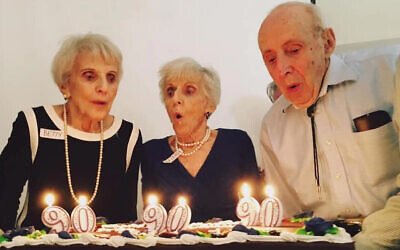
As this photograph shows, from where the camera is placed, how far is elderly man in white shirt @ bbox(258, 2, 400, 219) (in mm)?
1911

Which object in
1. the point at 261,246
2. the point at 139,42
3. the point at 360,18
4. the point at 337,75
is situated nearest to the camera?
the point at 261,246

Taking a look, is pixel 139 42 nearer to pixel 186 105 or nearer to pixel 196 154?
pixel 186 105

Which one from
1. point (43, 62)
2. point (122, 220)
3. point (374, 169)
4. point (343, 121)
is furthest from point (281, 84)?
point (43, 62)

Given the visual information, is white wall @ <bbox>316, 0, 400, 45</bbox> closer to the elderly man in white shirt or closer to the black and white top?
the elderly man in white shirt

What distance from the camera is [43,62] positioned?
2.29 m

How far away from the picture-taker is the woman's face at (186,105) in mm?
2043

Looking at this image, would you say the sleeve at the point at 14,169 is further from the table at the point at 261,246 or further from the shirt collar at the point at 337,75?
the shirt collar at the point at 337,75

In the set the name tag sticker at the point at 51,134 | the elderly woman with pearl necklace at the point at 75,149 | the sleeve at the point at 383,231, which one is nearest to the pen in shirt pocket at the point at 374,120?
the sleeve at the point at 383,231

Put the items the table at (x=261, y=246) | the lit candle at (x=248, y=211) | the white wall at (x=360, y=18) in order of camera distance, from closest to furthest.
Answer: the table at (x=261, y=246) → the lit candle at (x=248, y=211) → the white wall at (x=360, y=18)

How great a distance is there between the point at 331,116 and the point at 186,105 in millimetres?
601

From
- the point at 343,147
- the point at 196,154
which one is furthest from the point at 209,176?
the point at 343,147

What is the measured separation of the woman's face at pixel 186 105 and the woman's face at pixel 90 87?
263mm

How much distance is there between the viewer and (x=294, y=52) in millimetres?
1962

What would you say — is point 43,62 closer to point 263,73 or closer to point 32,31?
point 32,31
